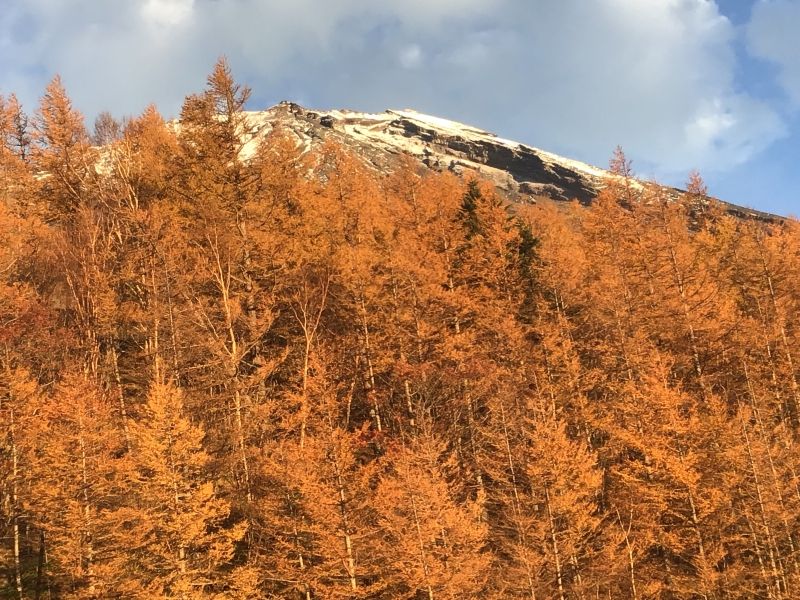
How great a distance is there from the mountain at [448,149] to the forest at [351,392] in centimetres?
→ 8420

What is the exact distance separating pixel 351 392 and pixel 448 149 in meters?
140

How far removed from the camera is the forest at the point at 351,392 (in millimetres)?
17203

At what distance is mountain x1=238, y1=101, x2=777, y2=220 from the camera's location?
126000mm

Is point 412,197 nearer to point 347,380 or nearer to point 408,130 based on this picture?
point 347,380

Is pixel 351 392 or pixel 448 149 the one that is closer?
pixel 351 392

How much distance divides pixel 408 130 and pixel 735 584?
158 m

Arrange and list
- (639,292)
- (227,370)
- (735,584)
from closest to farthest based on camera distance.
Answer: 1. (227,370)
2. (735,584)
3. (639,292)

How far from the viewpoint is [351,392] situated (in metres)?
21.8

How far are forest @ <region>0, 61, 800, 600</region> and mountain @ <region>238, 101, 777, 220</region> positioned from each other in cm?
8420

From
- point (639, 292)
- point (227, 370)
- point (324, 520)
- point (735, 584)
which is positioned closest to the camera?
point (324, 520)

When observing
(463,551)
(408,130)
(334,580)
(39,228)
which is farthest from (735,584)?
(408,130)

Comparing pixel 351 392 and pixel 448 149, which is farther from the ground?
pixel 448 149

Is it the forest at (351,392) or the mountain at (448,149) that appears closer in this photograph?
the forest at (351,392)

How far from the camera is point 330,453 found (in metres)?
18.1
